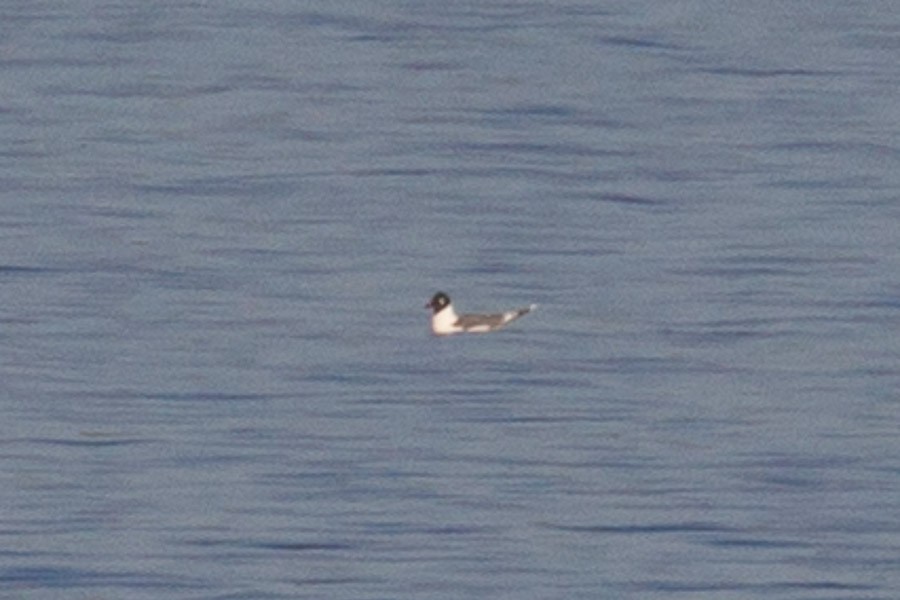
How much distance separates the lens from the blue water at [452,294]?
46.6 ft

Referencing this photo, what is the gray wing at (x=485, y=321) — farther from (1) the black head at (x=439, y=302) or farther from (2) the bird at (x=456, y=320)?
(1) the black head at (x=439, y=302)

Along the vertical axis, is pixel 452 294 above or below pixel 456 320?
above

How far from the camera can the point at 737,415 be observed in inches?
634

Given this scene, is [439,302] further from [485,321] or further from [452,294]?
[452,294]

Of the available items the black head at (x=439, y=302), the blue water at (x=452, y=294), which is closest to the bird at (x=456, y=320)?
the black head at (x=439, y=302)

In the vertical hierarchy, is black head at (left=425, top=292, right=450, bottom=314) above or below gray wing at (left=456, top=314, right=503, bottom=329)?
above

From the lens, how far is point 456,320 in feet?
56.0

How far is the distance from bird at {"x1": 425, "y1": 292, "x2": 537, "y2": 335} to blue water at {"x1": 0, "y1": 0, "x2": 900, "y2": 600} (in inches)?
5.8

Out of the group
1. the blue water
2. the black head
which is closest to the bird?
the black head

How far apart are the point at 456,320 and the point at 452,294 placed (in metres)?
1.18

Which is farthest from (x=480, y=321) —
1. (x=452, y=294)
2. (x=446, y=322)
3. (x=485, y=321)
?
(x=452, y=294)

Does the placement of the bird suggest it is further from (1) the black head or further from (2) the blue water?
(2) the blue water

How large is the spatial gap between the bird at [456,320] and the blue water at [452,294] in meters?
0.15

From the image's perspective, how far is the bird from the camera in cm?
1703
